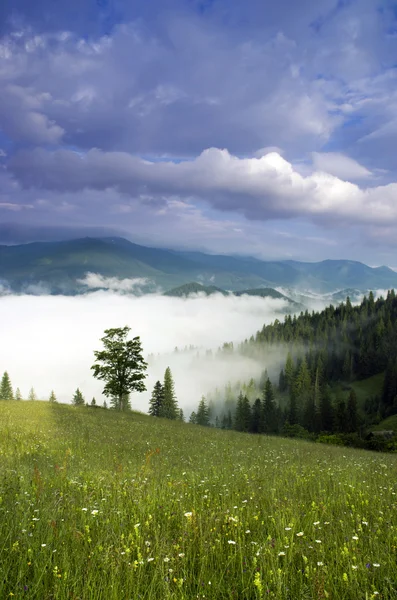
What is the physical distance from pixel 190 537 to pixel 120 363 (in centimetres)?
5416

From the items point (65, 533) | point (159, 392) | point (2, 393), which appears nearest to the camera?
point (65, 533)

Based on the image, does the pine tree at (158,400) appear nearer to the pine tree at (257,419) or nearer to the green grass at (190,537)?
the pine tree at (257,419)

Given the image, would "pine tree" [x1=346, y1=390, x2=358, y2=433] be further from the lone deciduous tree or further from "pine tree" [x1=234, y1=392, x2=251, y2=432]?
the lone deciduous tree

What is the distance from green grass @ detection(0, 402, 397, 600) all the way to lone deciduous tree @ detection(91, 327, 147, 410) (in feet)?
159

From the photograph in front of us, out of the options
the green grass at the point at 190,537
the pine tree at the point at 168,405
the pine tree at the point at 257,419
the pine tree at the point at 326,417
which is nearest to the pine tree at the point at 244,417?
the pine tree at the point at 257,419

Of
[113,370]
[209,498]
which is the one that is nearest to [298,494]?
[209,498]

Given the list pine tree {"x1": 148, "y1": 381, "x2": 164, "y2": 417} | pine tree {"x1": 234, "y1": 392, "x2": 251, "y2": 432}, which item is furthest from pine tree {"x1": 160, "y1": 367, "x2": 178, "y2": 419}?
pine tree {"x1": 234, "y1": 392, "x2": 251, "y2": 432}

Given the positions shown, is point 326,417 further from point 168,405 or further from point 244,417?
point 168,405

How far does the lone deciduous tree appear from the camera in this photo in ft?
189

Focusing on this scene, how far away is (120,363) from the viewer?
5784cm

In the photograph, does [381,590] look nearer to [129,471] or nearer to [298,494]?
[298,494]

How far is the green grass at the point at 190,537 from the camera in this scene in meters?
4.07

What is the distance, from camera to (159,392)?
112 meters

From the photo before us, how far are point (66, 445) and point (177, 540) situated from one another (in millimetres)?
10428
